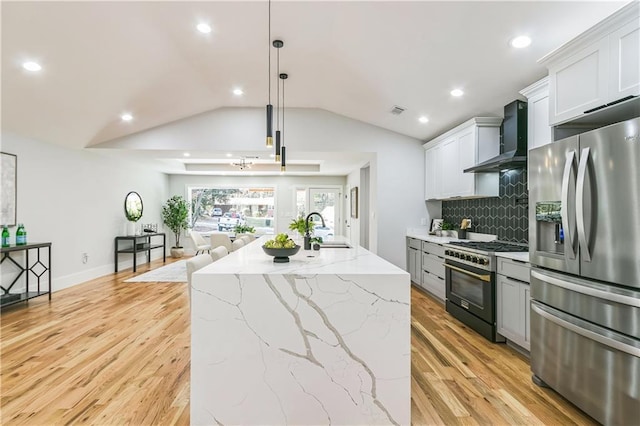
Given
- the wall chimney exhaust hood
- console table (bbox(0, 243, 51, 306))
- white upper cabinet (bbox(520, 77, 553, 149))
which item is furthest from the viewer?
console table (bbox(0, 243, 51, 306))

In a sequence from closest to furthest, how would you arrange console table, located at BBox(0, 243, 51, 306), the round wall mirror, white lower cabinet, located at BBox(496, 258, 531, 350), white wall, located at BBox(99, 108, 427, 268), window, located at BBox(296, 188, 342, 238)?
white lower cabinet, located at BBox(496, 258, 531, 350) → console table, located at BBox(0, 243, 51, 306) → white wall, located at BBox(99, 108, 427, 268) → the round wall mirror → window, located at BBox(296, 188, 342, 238)

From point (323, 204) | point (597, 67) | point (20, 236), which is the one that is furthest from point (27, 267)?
point (323, 204)

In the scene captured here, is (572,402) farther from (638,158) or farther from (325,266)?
(325,266)

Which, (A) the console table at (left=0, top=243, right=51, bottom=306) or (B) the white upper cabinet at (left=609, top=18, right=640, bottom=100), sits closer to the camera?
(B) the white upper cabinet at (left=609, top=18, right=640, bottom=100)

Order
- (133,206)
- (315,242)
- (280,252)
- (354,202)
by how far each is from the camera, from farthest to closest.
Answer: (354,202) → (133,206) → (315,242) → (280,252)

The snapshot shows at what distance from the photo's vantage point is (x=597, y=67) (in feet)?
6.77

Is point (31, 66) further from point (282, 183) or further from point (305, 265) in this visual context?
point (282, 183)

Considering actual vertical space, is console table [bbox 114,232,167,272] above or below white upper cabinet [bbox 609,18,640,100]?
below

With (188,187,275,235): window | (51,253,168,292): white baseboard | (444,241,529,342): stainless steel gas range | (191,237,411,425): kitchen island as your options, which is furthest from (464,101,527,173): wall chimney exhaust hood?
(188,187,275,235): window

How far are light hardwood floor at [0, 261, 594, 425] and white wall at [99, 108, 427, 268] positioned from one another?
1.79 m

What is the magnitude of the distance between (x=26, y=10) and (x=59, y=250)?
3.75m

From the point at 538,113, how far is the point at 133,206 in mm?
7518

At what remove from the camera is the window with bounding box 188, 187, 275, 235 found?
977cm

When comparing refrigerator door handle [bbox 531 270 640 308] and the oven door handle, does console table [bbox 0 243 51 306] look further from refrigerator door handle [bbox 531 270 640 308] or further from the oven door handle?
refrigerator door handle [bbox 531 270 640 308]
